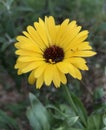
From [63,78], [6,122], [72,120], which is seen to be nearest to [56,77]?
[63,78]

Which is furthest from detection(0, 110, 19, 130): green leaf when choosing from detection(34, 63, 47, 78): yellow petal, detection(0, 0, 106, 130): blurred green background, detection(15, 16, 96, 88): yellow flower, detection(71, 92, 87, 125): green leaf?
detection(34, 63, 47, 78): yellow petal

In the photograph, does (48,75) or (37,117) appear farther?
(37,117)

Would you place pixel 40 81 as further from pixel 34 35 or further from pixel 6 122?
pixel 6 122

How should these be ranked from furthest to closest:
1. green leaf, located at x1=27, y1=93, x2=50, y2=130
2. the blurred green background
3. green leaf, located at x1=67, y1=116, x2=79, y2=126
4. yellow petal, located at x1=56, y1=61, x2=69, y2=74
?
the blurred green background, green leaf, located at x1=27, y1=93, x2=50, y2=130, green leaf, located at x1=67, y1=116, x2=79, y2=126, yellow petal, located at x1=56, y1=61, x2=69, y2=74

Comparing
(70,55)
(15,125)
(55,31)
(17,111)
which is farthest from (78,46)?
(17,111)

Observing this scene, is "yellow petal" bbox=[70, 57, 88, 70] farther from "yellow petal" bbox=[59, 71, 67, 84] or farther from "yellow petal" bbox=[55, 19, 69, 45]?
"yellow petal" bbox=[55, 19, 69, 45]

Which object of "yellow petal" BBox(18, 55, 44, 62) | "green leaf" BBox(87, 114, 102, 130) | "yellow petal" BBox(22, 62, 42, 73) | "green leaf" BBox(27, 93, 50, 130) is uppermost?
"yellow petal" BBox(18, 55, 44, 62)

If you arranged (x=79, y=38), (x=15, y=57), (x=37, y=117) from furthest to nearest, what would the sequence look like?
(x=15, y=57), (x=37, y=117), (x=79, y=38)

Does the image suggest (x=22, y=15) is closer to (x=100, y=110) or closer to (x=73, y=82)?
(x=73, y=82)
